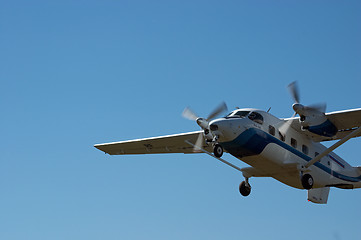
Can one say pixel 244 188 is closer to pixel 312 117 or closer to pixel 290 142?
pixel 290 142

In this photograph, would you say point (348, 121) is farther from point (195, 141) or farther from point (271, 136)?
point (195, 141)

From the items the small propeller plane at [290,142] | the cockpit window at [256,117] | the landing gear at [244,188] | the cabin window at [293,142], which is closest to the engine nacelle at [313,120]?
the small propeller plane at [290,142]

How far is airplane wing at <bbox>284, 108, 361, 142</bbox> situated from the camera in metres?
23.0

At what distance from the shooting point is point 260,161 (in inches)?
875

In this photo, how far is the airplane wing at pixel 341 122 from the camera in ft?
75.6

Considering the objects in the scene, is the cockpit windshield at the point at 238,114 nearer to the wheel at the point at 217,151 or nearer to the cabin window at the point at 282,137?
the wheel at the point at 217,151

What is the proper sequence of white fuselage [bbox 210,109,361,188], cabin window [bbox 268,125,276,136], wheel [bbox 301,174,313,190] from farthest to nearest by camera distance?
wheel [bbox 301,174,313,190] → cabin window [bbox 268,125,276,136] → white fuselage [bbox 210,109,361,188]

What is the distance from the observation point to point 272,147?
2212 cm

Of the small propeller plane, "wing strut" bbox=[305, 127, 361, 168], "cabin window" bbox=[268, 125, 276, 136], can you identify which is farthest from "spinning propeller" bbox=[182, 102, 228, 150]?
"wing strut" bbox=[305, 127, 361, 168]

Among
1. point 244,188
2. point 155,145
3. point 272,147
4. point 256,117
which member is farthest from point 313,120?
point 155,145

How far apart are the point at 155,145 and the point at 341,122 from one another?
28.0 ft

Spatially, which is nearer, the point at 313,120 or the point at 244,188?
the point at 313,120

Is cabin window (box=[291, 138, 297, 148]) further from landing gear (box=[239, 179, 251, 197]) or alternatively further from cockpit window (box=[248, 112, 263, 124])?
landing gear (box=[239, 179, 251, 197])

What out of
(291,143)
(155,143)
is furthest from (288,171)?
(155,143)
